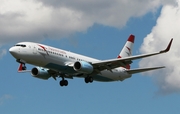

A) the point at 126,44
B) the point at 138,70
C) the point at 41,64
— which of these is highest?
the point at 126,44

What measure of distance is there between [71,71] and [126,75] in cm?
1271

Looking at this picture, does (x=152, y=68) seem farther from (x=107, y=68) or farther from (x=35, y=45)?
(x=35, y=45)

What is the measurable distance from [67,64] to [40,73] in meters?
7.70

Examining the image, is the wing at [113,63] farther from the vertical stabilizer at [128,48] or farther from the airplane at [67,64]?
the vertical stabilizer at [128,48]

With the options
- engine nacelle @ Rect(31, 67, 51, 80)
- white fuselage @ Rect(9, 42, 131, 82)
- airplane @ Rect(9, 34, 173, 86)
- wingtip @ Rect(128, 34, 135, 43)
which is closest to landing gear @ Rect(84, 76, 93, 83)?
airplane @ Rect(9, 34, 173, 86)

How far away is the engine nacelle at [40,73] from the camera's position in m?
89.4

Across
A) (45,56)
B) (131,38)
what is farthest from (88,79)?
(131,38)

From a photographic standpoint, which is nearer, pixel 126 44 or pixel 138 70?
pixel 138 70

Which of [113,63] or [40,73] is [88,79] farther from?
[40,73]

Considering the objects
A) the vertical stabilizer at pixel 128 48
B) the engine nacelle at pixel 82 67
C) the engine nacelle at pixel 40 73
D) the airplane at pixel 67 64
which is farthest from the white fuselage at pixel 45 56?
the vertical stabilizer at pixel 128 48

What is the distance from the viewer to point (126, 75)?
9362cm

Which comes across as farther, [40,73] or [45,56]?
[40,73]

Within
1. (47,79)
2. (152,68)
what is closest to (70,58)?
(47,79)

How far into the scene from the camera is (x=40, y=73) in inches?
3521
